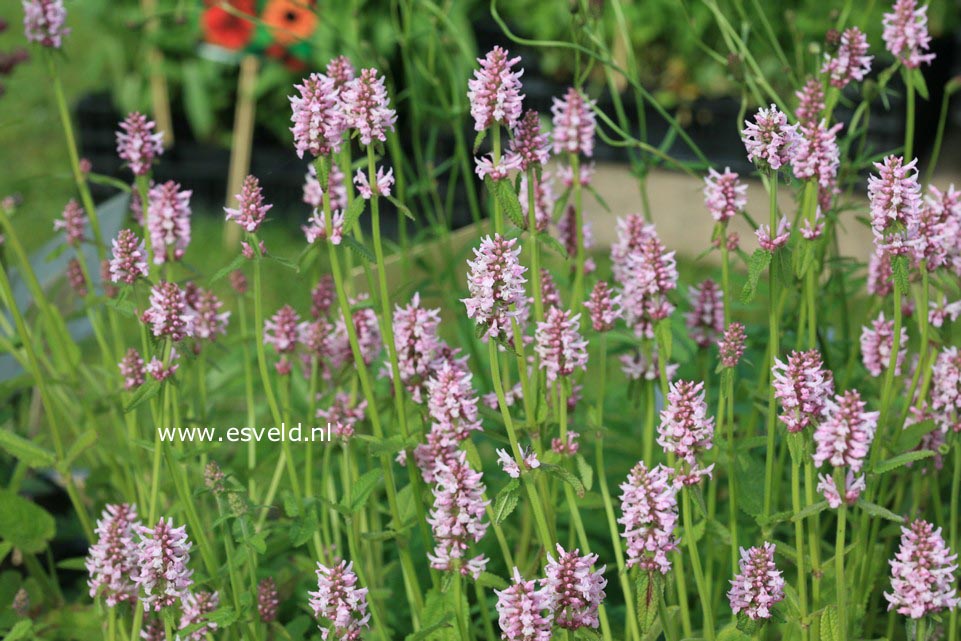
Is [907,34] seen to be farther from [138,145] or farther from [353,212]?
[138,145]

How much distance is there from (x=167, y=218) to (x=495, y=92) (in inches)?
22.8

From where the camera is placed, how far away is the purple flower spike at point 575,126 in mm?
1993

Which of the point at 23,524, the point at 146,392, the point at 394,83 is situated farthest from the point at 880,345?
the point at 394,83

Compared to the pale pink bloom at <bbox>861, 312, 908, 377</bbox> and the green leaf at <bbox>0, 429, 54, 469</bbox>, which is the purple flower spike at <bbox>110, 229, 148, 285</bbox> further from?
the pale pink bloom at <bbox>861, 312, 908, 377</bbox>

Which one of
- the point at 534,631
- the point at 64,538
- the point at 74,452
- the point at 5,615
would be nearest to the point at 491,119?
the point at 534,631

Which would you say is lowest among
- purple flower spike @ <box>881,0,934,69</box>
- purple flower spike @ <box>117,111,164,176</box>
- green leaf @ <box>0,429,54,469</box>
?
green leaf @ <box>0,429,54,469</box>

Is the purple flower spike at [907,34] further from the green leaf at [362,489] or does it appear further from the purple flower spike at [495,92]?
the green leaf at [362,489]

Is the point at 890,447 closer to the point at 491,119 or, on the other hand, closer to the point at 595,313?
the point at 595,313

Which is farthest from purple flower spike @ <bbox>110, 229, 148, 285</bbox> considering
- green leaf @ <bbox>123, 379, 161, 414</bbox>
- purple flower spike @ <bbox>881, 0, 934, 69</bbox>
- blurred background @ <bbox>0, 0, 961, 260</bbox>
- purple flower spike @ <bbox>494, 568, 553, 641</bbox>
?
blurred background @ <bbox>0, 0, 961, 260</bbox>

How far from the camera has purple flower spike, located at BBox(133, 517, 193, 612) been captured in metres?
1.57

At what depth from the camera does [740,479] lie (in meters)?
1.92

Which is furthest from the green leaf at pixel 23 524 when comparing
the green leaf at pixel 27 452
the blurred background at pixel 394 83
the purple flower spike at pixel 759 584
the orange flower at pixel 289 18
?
the orange flower at pixel 289 18

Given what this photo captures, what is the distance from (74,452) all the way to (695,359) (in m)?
1.01

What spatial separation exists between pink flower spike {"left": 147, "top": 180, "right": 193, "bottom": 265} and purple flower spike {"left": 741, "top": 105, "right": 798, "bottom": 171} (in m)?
0.78
